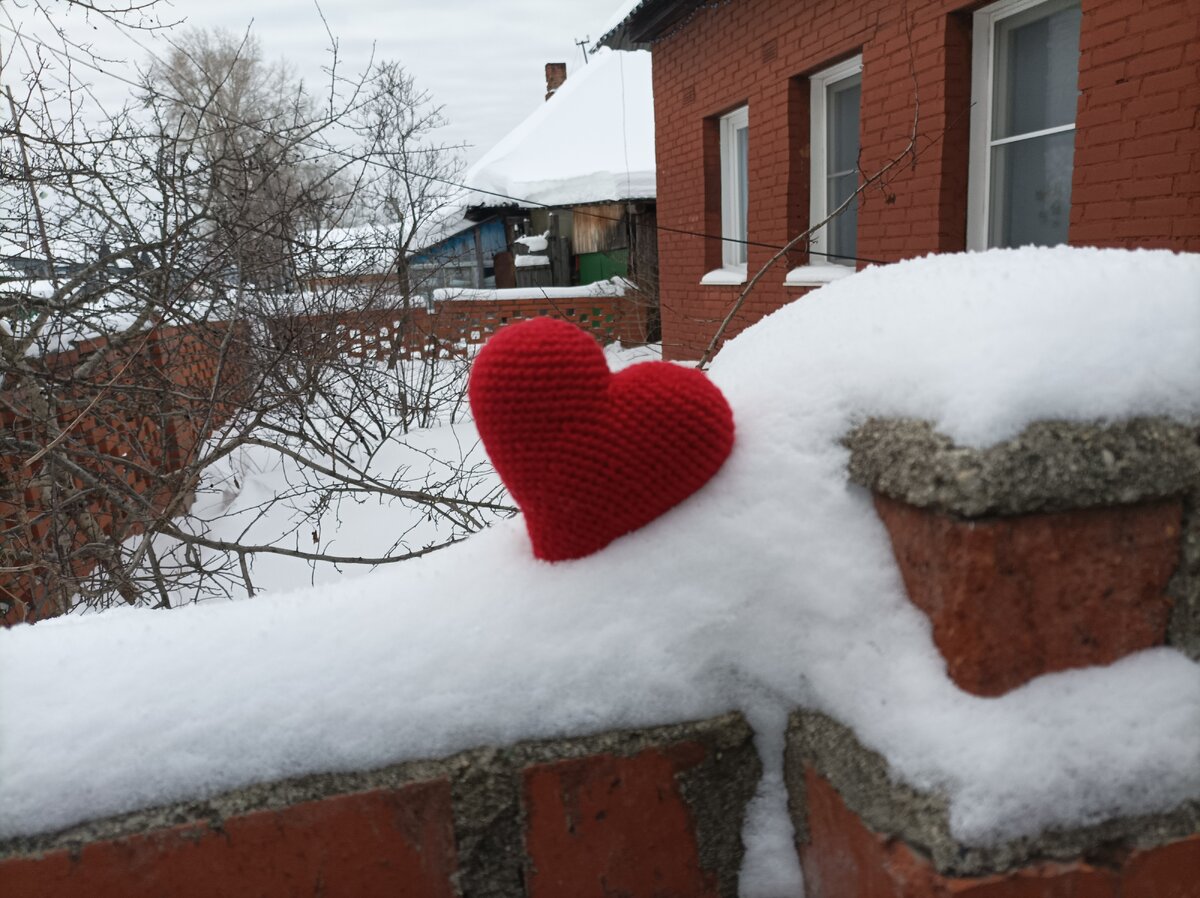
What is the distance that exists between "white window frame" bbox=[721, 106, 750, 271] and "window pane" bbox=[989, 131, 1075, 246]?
10.0ft

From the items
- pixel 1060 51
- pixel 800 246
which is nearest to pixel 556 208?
pixel 800 246

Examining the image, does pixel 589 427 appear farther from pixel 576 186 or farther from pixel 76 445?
pixel 576 186

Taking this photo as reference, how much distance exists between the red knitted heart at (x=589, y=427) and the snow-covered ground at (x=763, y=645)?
0.11ft

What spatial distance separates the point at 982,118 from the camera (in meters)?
4.44

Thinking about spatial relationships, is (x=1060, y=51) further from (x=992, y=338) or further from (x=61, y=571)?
(x=61, y=571)

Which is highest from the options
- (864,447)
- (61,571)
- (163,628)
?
(864,447)

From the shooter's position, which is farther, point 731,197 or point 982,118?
point 731,197

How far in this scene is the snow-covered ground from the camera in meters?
0.67

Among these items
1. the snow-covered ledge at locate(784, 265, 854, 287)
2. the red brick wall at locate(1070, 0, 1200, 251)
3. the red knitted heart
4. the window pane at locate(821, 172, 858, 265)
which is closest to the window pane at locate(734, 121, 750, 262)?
the window pane at locate(821, 172, 858, 265)

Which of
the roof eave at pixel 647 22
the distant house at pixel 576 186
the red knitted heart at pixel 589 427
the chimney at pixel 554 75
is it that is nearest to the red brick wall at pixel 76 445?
the red knitted heart at pixel 589 427

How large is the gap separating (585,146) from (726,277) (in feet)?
25.0

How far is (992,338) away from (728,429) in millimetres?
245

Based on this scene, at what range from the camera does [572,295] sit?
11812 mm

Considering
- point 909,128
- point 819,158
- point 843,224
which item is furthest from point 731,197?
point 909,128
